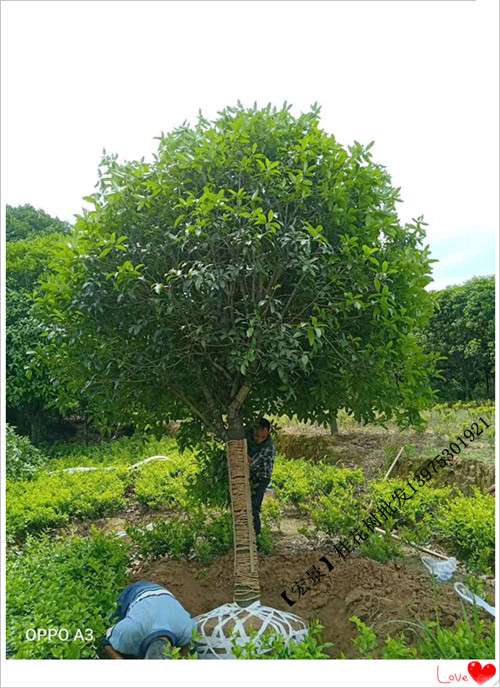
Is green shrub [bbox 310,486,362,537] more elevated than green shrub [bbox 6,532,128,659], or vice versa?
green shrub [bbox 6,532,128,659]

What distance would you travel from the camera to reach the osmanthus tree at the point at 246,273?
3.61 m

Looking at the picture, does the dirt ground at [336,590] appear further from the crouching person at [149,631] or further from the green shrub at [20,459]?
the green shrub at [20,459]

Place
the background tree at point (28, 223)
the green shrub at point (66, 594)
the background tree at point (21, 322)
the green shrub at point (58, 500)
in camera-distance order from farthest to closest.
→ the background tree at point (28, 223)
the background tree at point (21, 322)
the green shrub at point (58, 500)
the green shrub at point (66, 594)

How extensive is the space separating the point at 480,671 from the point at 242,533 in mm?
1959

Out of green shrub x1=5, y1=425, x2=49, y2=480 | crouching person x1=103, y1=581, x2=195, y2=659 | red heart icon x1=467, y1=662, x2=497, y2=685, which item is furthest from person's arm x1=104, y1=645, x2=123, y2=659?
green shrub x1=5, y1=425, x2=49, y2=480

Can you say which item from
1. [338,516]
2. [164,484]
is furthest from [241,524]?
[164,484]

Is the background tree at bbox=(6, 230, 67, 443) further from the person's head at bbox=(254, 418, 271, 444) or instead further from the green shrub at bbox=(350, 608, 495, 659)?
A: the green shrub at bbox=(350, 608, 495, 659)

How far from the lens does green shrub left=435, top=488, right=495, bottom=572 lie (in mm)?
5062

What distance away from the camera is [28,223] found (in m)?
17.6

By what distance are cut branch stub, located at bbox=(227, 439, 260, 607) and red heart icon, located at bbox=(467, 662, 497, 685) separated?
1.75m

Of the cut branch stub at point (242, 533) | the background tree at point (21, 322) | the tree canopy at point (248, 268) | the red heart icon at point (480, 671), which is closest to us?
the red heart icon at point (480, 671)

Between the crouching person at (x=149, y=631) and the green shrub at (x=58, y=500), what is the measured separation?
3821 millimetres

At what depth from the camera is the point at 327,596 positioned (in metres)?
4.31

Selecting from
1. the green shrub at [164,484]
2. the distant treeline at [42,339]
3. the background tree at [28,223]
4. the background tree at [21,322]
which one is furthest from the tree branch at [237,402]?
the background tree at [28,223]
